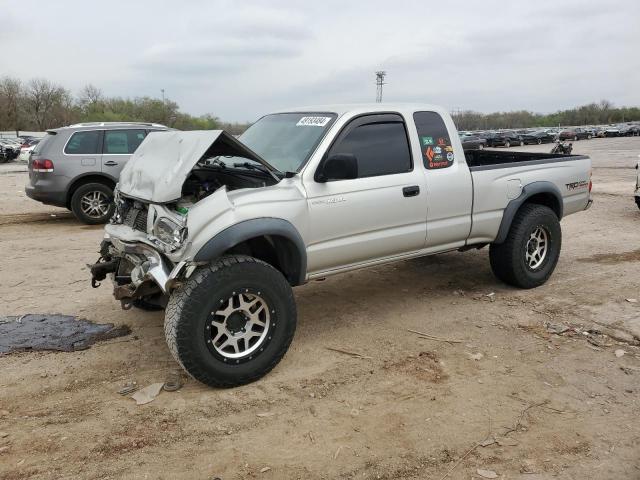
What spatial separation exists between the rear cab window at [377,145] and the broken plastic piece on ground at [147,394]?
2.19 m

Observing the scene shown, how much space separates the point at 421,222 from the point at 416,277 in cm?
166

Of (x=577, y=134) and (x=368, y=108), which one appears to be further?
(x=577, y=134)

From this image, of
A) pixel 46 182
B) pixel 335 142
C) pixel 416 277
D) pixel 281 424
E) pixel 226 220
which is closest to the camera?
pixel 281 424

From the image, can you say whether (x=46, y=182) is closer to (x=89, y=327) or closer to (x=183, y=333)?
(x=89, y=327)

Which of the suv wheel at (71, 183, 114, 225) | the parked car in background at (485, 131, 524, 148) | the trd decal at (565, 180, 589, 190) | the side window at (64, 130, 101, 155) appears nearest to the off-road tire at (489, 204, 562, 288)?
the trd decal at (565, 180, 589, 190)

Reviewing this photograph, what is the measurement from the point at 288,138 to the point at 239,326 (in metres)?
1.72

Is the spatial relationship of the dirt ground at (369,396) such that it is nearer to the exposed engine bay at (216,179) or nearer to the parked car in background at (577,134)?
the exposed engine bay at (216,179)

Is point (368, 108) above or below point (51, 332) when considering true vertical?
above

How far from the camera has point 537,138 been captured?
54562 millimetres

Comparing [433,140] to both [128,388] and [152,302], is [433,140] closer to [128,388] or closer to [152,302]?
[152,302]

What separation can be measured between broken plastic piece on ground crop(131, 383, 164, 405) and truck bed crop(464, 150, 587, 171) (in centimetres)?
364

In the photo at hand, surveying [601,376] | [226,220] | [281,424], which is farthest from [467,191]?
[281,424]

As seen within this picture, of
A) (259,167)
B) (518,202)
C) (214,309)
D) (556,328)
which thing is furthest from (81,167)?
(556,328)

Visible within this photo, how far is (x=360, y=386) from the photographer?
3.79 metres
